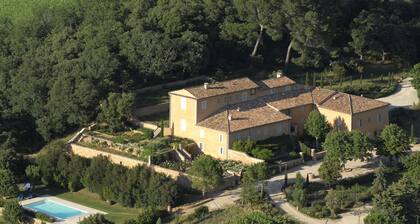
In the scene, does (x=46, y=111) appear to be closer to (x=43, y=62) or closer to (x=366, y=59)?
(x=43, y=62)

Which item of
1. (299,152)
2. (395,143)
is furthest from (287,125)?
(395,143)

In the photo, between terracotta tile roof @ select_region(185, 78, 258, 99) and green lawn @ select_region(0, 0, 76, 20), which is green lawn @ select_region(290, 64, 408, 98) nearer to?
terracotta tile roof @ select_region(185, 78, 258, 99)

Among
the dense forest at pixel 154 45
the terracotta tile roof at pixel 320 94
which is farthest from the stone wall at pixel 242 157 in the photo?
the dense forest at pixel 154 45

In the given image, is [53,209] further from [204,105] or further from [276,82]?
[276,82]

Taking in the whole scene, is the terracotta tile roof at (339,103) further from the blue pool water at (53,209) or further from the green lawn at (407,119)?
the blue pool water at (53,209)

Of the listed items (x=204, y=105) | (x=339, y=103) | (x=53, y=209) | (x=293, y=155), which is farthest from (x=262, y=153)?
(x=53, y=209)

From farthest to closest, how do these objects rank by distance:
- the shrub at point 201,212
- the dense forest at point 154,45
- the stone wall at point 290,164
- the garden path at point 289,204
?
the dense forest at point 154,45, the stone wall at point 290,164, the shrub at point 201,212, the garden path at point 289,204
